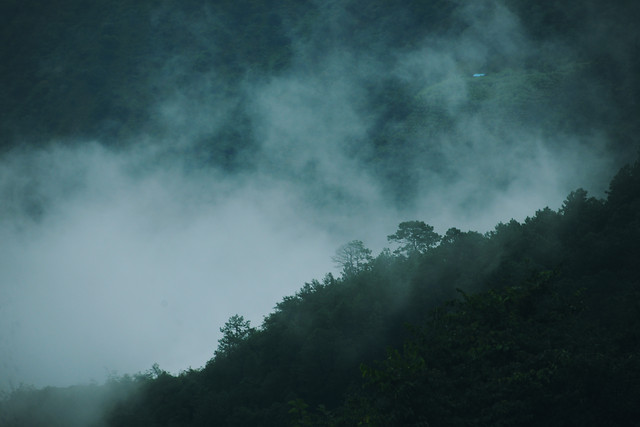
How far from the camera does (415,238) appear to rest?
6347cm

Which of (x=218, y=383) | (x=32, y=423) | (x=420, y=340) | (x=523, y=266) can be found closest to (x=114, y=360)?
(x=32, y=423)

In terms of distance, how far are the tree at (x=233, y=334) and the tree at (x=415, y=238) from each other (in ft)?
60.4

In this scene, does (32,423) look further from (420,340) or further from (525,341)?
(525,341)

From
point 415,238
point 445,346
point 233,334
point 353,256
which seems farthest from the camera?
point 353,256

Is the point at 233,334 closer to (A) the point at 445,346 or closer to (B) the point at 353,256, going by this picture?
(B) the point at 353,256

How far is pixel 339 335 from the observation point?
42375mm

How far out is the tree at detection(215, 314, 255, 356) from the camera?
168 ft

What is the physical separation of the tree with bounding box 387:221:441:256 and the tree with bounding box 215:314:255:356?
60.4 feet

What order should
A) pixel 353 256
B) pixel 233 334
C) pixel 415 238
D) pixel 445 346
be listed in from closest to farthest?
pixel 445 346
pixel 233 334
pixel 415 238
pixel 353 256

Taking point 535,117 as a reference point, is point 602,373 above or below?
below

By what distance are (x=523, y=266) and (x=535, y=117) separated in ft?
422

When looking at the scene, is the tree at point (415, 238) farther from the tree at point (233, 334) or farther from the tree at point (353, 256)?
the tree at point (233, 334)

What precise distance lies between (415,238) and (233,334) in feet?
76.0

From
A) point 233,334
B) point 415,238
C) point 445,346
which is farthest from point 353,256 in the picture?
point 445,346
